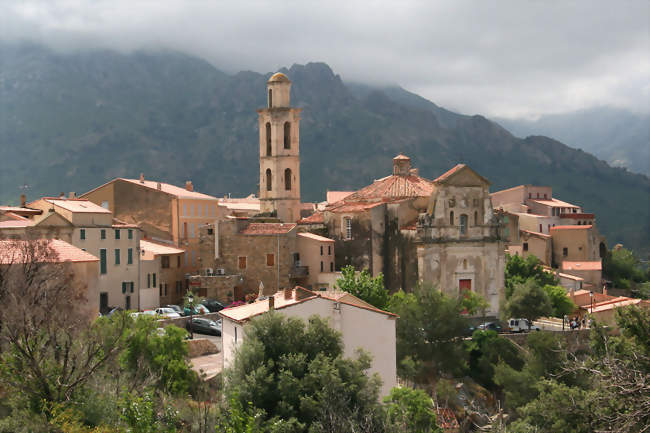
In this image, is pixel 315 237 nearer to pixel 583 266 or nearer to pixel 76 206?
pixel 76 206

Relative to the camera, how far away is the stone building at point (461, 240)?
60.6 meters

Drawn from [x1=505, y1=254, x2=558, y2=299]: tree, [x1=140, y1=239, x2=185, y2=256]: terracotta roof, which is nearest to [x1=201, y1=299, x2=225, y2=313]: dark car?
[x1=140, y1=239, x2=185, y2=256]: terracotta roof

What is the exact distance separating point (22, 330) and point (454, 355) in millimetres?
27170

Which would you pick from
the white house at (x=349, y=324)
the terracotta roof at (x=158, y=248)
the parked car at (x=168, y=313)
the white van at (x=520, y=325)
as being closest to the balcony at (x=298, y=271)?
the terracotta roof at (x=158, y=248)

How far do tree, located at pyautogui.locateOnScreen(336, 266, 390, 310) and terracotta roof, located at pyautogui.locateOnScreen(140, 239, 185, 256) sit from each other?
13.3m

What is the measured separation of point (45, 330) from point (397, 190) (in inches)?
1440

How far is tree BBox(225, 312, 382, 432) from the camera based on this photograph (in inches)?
1196

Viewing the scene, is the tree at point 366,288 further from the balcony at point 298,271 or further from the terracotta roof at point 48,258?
the terracotta roof at point 48,258

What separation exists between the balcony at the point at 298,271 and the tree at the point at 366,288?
19.7 ft

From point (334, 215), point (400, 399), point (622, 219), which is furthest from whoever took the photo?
point (622, 219)

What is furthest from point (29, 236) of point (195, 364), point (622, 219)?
point (622, 219)

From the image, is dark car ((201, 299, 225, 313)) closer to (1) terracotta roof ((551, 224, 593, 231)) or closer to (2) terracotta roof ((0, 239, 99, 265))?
(2) terracotta roof ((0, 239, 99, 265))

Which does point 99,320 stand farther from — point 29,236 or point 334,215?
point 334,215

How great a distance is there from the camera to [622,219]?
185m
